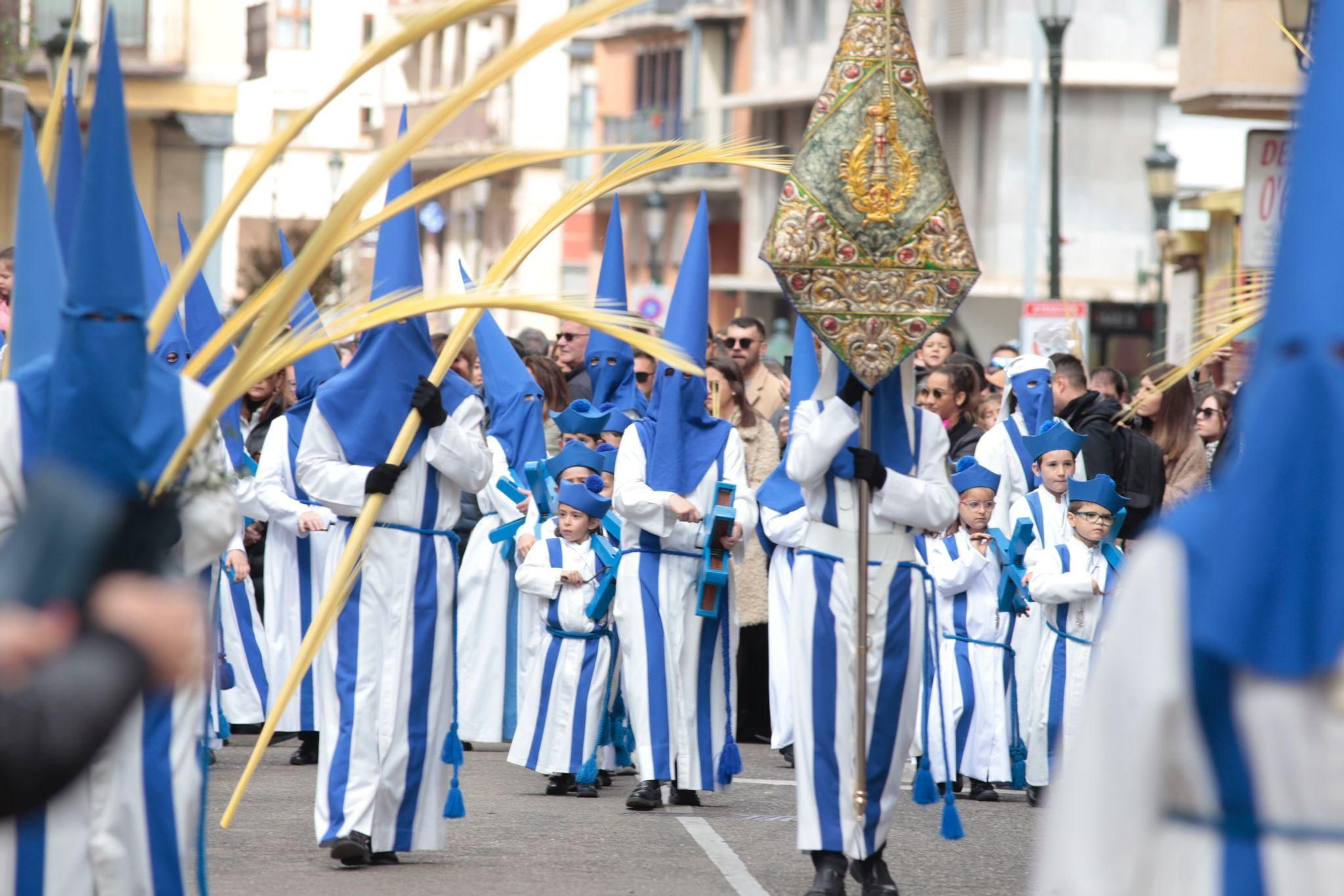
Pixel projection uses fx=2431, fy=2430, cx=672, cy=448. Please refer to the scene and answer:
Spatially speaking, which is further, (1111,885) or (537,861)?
(537,861)

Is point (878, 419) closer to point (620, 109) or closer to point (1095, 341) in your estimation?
point (1095, 341)

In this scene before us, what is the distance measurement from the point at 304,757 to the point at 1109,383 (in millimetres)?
4607

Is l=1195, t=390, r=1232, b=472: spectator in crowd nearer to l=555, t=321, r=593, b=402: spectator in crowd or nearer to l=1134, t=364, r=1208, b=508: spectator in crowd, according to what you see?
l=1134, t=364, r=1208, b=508: spectator in crowd

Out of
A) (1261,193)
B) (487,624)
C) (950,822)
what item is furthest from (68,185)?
(1261,193)

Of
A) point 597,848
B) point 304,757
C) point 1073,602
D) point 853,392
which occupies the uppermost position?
point 853,392

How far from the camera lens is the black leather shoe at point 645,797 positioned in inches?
383

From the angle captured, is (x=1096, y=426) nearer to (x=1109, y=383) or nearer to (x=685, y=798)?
(x=1109, y=383)

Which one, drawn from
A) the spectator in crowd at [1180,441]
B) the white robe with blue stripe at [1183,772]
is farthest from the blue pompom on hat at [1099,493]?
the white robe with blue stripe at [1183,772]

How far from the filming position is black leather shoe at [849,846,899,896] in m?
7.48

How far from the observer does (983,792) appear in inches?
418

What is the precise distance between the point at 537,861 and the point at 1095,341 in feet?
114

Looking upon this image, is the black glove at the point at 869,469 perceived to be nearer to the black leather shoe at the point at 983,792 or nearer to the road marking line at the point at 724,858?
the road marking line at the point at 724,858

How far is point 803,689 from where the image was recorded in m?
7.57

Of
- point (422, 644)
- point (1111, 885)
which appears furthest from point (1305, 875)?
point (422, 644)
